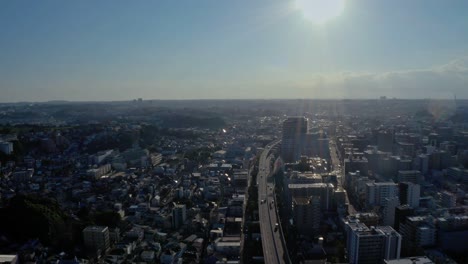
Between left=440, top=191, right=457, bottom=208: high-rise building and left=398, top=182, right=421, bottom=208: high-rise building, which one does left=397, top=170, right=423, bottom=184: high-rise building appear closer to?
left=440, top=191, right=457, bottom=208: high-rise building

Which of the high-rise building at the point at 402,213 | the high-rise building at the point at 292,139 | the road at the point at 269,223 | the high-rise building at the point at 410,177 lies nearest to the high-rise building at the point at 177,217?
the road at the point at 269,223

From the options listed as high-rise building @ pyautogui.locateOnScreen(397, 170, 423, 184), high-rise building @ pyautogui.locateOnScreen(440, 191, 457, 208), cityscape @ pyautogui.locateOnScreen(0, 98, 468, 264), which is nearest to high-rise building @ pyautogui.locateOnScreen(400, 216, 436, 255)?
cityscape @ pyautogui.locateOnScreen(0, 98, 468, 264)

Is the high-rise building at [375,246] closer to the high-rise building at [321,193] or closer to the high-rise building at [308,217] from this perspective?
the high-rise building at [308,217]

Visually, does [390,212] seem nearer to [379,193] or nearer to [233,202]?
[379,193]

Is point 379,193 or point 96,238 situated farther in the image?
point 379,193

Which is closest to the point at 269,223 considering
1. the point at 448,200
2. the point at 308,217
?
the point at 308,217

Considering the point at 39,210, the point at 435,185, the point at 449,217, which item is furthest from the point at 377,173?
the point at 39,210
